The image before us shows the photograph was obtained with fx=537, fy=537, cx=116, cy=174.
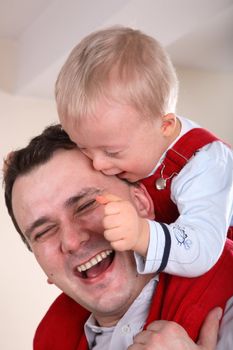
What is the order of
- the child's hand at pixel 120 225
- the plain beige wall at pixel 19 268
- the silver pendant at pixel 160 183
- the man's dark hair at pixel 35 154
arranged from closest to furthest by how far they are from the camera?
1. the child's hand at pixel 120 225
2. the silver pendant at pixel 160 183
3. the man's dark hair at pixel 35 154
4. the plain beige wall at pixel 19 268

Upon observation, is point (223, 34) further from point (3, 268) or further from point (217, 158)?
point (217, 158)

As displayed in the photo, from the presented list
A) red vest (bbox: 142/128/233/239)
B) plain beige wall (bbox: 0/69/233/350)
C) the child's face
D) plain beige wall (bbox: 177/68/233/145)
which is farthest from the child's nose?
plain beige wall (bbox: 177/68/233/145)

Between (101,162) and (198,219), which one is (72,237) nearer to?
(101,162)

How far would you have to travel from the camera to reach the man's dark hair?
1.22m

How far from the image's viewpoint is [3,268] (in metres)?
3.16

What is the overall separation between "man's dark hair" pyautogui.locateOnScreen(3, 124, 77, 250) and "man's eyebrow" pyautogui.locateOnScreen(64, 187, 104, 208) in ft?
0.40

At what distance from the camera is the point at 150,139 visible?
3.34 ft

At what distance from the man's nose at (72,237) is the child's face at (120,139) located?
0.15m

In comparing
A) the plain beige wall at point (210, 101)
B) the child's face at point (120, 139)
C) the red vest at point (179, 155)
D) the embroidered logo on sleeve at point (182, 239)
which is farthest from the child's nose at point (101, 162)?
the plain beige wall at point (210, 101)

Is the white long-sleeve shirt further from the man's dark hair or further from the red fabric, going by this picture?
the man's dark hair

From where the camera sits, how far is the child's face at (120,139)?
0.97 meters

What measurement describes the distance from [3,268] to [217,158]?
238 centimetres

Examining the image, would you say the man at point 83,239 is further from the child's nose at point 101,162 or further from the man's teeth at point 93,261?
the child's nose at point 101,162

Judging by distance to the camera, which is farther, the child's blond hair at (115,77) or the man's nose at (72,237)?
the man's nose at (72,237)
